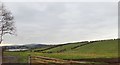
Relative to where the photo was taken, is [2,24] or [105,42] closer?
[2,24]

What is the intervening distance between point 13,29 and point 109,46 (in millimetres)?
23972

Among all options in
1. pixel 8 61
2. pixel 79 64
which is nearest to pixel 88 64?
pixel 79 64

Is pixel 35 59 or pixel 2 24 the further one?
pixel 2 24

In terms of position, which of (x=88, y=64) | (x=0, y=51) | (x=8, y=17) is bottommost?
(x=88, y=64)

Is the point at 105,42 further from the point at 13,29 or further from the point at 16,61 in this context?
the point at 16,61

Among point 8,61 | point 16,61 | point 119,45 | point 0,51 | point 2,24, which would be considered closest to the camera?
point 0,51

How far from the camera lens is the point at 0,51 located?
35.4ft

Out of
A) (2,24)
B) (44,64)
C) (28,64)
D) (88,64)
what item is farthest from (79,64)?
(2,24)

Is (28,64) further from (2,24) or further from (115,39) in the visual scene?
(115,39)

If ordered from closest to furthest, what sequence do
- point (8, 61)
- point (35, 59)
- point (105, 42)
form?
point (8, 61) → point (35, 59) → point (105, 42)

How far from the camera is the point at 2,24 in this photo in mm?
51594

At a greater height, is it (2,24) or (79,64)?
(2,24)

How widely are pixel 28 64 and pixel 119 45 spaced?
3973cm

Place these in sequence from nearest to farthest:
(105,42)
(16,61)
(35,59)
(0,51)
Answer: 1. (0,51)
2. (16,61)
3. (35,59)
4. (105,42)
